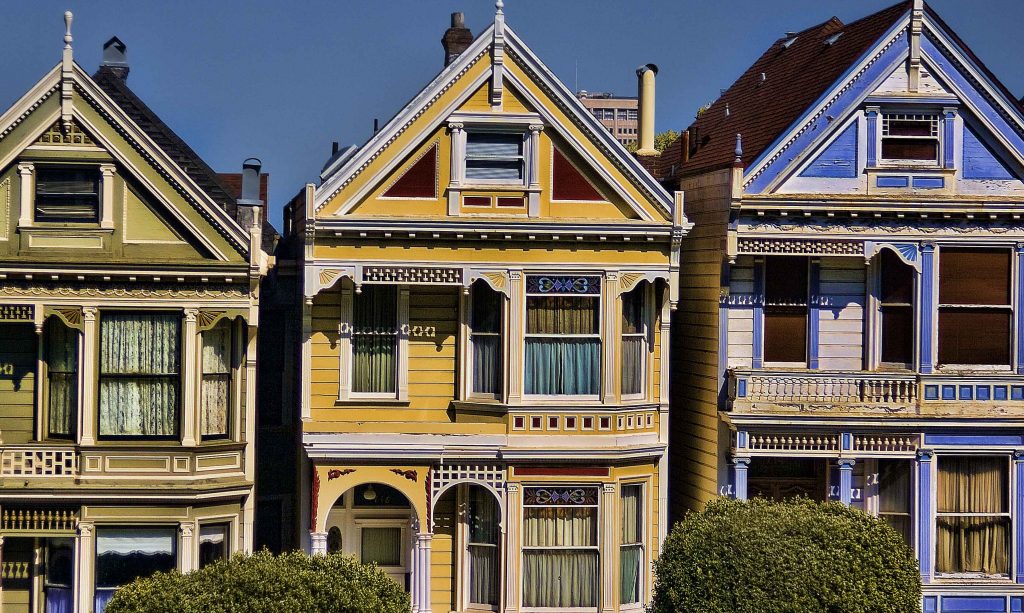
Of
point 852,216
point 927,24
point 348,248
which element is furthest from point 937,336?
point 348,248

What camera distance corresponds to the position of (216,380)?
28.1m

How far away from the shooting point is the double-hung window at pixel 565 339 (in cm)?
2836

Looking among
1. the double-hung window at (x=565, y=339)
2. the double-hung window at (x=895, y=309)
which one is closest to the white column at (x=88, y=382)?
the double-hung window at (x=565, y=339)

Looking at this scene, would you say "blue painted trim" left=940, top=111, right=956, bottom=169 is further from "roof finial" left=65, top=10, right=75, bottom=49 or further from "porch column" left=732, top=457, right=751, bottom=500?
"roof finial" left=65, top=10, right=75, bottom=49

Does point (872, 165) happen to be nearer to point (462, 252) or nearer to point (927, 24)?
point (927, 24)

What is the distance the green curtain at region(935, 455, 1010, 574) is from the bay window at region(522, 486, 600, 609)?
6698mm

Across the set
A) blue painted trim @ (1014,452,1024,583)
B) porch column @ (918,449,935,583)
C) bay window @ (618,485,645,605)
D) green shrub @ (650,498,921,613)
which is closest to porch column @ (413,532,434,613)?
bay window @ (618,485,645,605)

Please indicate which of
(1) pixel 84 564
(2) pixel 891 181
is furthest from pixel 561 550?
(2) pixel 891 181

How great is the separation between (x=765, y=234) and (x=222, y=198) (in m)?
10.4

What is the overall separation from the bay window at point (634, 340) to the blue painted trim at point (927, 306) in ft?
17.2

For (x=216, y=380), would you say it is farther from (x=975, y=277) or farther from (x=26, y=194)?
(x=975, y=277)

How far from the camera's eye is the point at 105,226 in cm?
2730

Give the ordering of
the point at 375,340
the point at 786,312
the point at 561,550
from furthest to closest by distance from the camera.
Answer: the point at 786,312
the point at 375,340
the point at 561,550

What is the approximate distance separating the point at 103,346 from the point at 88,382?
2.29 ft
